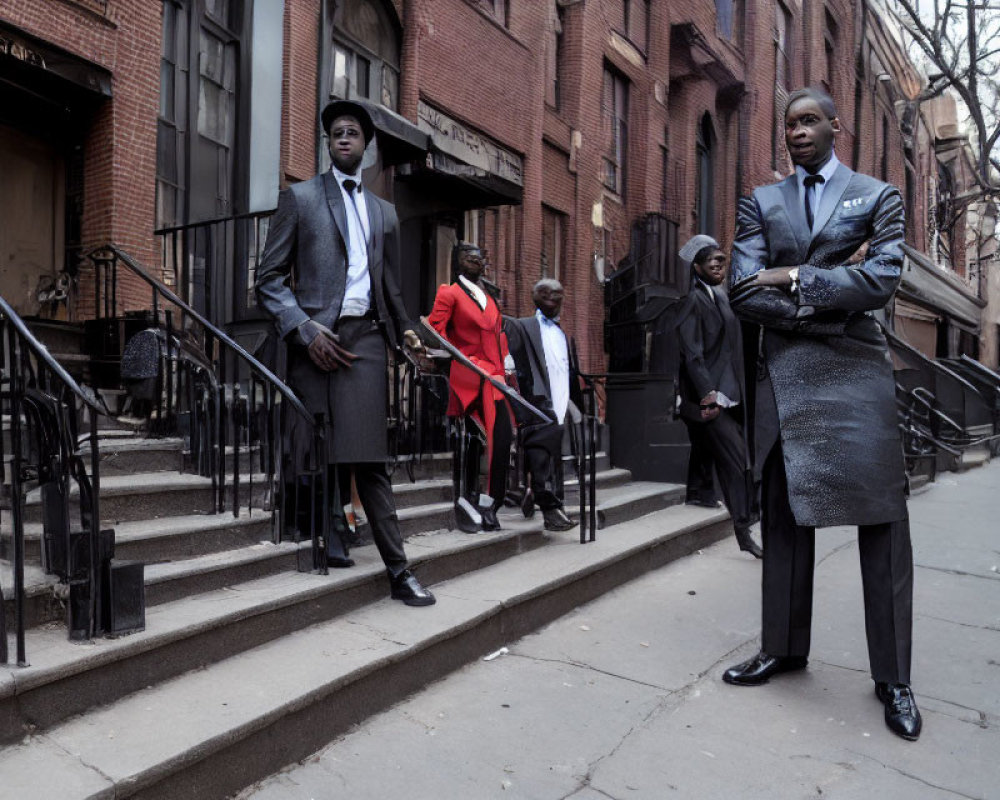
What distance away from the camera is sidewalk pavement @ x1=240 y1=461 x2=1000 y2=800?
2.71 metres

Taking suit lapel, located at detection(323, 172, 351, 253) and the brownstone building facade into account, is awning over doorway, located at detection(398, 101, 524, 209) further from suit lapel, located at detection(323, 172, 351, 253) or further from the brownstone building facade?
suit lapel, located at detection(323, 172, 351, 253)

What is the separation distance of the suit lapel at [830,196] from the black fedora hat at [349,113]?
192cm

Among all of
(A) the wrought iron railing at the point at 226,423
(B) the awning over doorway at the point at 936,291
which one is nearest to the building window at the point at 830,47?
(B) the awning over doorway at the point at 936,291

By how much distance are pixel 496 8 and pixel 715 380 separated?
819cm

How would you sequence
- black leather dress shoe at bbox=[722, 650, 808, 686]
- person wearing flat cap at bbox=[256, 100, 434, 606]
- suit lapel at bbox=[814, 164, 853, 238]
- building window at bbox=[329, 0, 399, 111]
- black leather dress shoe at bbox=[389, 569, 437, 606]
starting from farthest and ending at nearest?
building window at bbox=[329, 0, 399, 111] → black leather dress shoe at bbox=[389, 569, 437, 606] → person wearing flat cap at bbox=[256, 100, 434, 606] → black leather dress shoe at bbox=[722, 650, 808, 686] → suit lapel at bbox=[814, 164, 853, 238]

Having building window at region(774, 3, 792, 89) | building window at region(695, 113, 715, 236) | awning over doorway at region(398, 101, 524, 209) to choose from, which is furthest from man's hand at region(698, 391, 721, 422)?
building window at region(774, 3, 792, 89)

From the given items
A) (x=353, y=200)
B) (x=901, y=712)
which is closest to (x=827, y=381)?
(x=901, y=712)

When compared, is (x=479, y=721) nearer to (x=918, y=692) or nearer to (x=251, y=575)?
(x=251, y=575)

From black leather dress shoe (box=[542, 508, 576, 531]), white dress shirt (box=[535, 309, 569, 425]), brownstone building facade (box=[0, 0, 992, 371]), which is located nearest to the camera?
black leather dress shoe (box=[542, 508, 576, 531])

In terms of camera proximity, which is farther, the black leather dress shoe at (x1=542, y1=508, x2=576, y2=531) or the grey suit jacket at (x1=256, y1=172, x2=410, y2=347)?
the black leather dress shoe at (x1=542, y1=508, x2=576, y2=531)

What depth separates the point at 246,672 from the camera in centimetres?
303

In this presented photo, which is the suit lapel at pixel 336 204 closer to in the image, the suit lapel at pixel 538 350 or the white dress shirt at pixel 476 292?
the white dress shirt at pixel 476 292

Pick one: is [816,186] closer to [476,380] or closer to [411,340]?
[411,340]

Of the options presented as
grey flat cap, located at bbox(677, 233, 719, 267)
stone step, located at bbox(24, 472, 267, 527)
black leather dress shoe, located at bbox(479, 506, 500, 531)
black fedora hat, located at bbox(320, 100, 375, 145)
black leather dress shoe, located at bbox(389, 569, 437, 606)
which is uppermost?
black fedora hat, located at bbox(320, 100, 375, 145)
